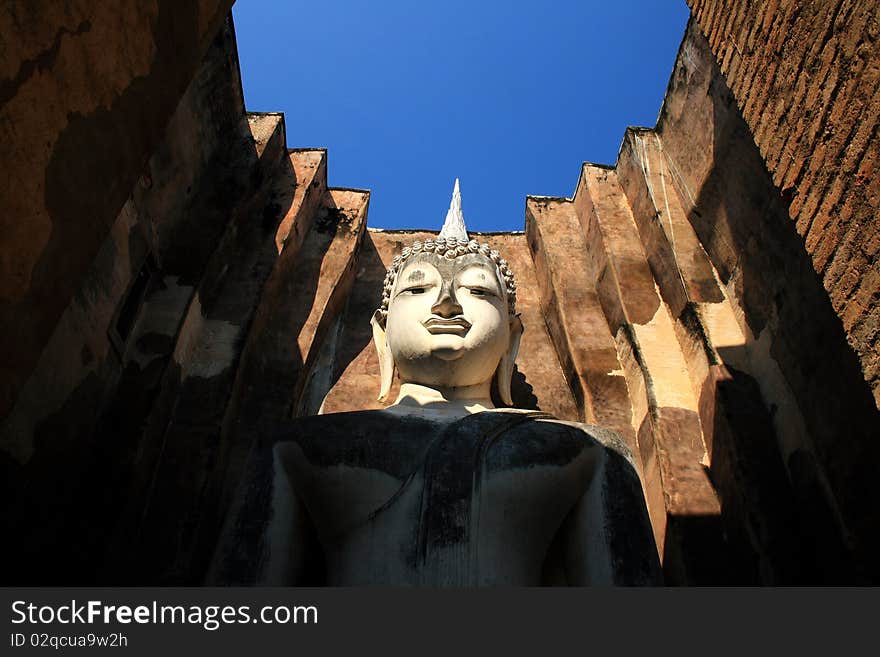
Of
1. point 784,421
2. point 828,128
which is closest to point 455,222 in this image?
point 784,421

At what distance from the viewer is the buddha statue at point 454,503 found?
10.2ft

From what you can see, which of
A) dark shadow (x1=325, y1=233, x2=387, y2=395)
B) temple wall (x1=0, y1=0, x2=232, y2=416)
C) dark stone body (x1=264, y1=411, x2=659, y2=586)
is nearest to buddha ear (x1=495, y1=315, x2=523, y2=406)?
dark stone body (x1=264, y1=411, x2=659, y2=586)

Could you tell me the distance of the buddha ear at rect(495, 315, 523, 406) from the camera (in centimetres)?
457

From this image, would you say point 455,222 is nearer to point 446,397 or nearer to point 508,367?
point 508,367

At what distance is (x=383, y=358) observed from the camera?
471 centimetres

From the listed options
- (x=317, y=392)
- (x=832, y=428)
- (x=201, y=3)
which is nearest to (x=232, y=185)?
(x=317, y=392)

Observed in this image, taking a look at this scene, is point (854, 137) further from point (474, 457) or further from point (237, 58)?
point (237, 58)

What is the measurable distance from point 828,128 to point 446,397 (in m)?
2.23

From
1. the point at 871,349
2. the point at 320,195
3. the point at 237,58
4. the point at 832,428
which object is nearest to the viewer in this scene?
the point at 871,349

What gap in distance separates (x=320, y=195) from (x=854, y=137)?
494 centimetres

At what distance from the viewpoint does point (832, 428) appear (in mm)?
4027

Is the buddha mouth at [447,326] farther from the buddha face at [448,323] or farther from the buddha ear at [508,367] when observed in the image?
the buddha ear at [508,367]

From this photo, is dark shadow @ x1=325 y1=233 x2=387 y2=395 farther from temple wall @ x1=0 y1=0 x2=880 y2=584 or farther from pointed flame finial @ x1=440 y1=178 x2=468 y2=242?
pointed flame finial @ x1=440 y1=178 x2=468 y2=242

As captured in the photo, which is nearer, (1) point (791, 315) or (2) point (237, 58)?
(1) point (791, 315)
